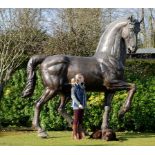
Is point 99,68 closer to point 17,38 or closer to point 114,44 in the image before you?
point 114,44

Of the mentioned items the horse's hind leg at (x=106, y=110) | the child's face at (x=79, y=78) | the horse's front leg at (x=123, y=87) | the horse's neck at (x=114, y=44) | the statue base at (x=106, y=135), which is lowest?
the statue base at (x=106, y=135)

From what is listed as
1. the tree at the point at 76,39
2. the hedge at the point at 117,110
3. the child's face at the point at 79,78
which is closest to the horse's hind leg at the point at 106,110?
the child's face at the point at 79,78

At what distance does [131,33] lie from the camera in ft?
43.7

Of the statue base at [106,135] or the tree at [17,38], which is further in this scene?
the tree at [17,38]

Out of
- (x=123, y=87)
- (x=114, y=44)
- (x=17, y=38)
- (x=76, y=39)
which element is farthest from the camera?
(x=17, y=38)

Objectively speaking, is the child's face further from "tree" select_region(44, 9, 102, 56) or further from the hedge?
"tree" select_region(44, 9, 102, 56)

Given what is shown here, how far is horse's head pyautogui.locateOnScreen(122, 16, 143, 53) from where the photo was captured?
13328mm

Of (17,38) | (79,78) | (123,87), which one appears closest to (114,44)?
(123,87)

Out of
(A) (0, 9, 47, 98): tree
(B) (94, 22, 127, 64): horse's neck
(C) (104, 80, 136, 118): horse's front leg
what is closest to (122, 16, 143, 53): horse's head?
(B) (94, 22, 127, 64): horse's neck

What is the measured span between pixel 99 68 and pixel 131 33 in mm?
1248

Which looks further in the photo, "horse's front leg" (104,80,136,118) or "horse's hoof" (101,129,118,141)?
"horse's front leg" (104,80,136,118)

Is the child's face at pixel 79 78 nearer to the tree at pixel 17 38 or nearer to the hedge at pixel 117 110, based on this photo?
the hedge at pixel 117 110

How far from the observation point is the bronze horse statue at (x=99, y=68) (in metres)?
13.3

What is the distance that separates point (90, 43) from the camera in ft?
82.0
